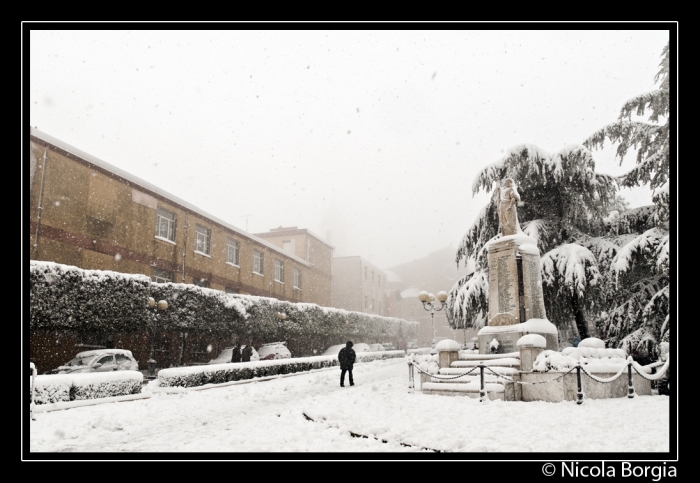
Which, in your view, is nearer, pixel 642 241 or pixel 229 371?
pixel 642 241

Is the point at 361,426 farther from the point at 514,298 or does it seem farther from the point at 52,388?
the point at 52,388

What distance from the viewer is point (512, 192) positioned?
16562mm

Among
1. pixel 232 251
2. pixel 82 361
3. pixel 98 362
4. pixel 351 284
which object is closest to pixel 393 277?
pixel 351 284

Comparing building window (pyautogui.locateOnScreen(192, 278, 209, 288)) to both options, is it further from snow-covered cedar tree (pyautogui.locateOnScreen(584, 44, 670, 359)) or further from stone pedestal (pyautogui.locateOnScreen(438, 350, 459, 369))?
snow-covered cedar tree (pyautogui.locateOnScreen(584, 44, 670, 359))

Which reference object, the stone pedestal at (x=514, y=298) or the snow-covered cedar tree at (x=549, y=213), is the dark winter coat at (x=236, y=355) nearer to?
the snow-covered cedar tree at (x=549, y=213)

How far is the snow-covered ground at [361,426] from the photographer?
7.50m

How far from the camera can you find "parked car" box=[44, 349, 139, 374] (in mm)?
16844

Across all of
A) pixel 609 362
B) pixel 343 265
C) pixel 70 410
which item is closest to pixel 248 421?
pixel 70 410

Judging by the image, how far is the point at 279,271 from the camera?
40281 mm

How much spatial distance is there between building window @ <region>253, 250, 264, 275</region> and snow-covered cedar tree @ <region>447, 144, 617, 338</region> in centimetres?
1776

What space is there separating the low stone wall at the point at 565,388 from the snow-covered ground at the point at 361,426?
459 mm

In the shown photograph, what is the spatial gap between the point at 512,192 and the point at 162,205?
18536 mm

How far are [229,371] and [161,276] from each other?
1058 centimetres

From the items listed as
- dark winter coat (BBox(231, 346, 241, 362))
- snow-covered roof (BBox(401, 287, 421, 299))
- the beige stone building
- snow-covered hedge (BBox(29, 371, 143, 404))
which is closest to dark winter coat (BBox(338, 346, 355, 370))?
snow-covered hedge (BBox(29, 371, 143, 404))
